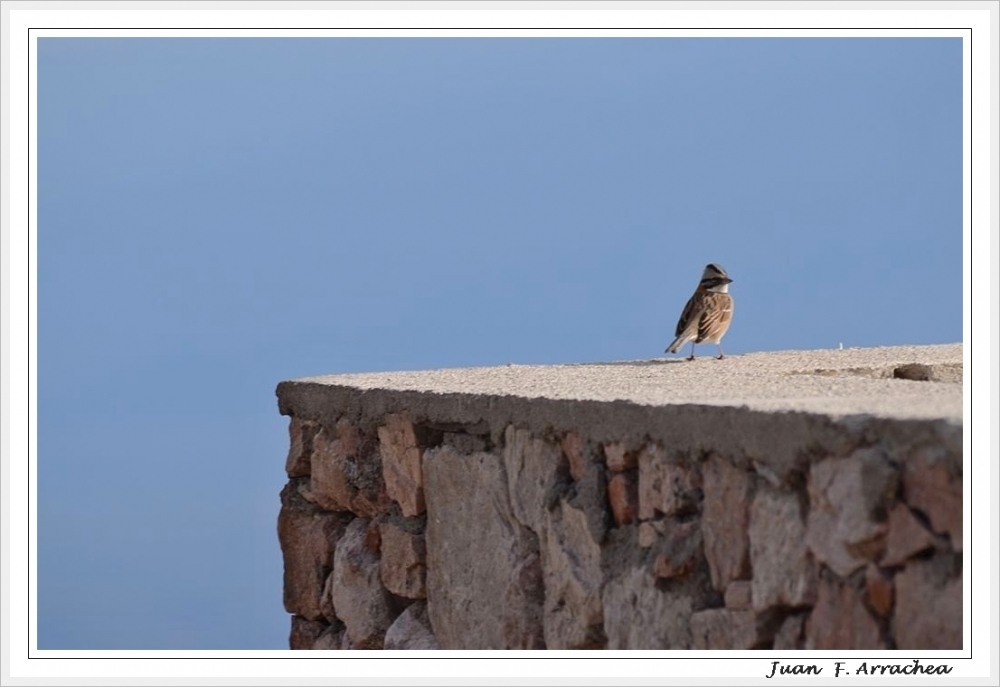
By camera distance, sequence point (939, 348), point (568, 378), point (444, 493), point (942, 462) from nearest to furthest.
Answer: point (942, 462) → point (444, 493) → point (568, 378) → point (939, 348)

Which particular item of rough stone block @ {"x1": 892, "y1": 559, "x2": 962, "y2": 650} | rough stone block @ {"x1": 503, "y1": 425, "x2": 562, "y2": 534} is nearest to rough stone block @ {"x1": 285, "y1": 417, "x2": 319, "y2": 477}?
rough stone block @ {"x1": 503, "y1": 425, "x2": 562, "y2": 534}

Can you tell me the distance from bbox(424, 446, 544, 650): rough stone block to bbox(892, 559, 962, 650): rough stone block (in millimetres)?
1750

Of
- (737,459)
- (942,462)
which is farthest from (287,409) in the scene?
(942,462)

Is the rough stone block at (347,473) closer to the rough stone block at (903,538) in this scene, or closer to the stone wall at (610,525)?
the stone wall at (610,525)

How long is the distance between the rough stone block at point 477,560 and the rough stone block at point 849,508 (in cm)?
151

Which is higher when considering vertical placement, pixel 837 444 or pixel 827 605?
pixel 837 444

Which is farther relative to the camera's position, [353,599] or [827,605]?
[353,599]

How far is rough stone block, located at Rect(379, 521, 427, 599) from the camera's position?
556 centimetres

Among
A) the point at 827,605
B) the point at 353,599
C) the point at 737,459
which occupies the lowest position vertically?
the point at 353,599

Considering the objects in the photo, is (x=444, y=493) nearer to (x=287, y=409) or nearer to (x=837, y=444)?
(x=287, y=409)

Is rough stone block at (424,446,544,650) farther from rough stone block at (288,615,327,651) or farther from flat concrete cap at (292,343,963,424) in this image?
rough stone block at (288,615,327,651)

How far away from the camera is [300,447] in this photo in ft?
21.6

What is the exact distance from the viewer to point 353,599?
19.6 feet

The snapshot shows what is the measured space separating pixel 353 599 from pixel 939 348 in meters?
3.26
